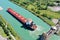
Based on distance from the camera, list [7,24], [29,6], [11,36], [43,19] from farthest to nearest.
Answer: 1. [29,6]
2. [43,19]
3. [7,24]
4. [11,36]

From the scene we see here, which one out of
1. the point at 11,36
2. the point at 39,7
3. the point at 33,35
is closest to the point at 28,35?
the point at 33,35

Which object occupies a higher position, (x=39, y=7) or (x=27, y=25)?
(x=39, y=7)

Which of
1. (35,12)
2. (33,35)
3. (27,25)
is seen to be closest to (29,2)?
(35,12)

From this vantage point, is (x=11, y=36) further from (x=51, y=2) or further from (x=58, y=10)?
(x=51, y=2)

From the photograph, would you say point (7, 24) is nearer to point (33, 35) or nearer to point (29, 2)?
point (33, 35)

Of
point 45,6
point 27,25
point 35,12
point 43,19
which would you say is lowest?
point 27,25

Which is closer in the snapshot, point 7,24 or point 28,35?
point 28,35

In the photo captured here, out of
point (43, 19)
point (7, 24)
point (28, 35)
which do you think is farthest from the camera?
point (43, 19)
